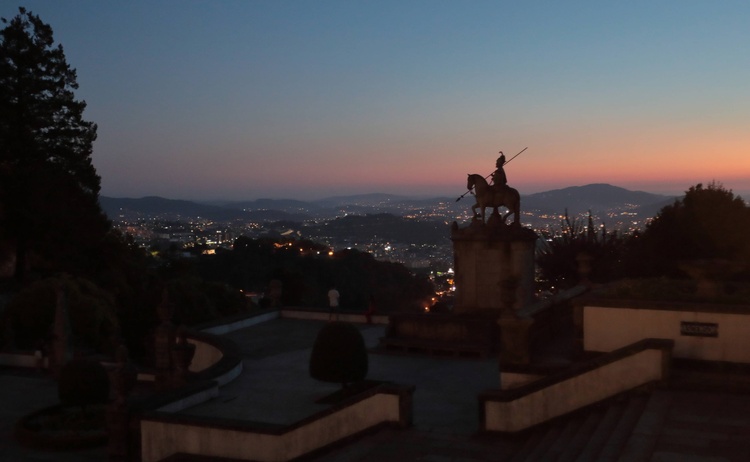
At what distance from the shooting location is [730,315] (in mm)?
9422

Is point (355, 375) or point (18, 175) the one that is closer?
point (355, 375)

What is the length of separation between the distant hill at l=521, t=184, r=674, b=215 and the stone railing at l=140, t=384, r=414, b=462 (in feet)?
290

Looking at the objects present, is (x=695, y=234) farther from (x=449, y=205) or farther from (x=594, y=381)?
(x=449, y=205)

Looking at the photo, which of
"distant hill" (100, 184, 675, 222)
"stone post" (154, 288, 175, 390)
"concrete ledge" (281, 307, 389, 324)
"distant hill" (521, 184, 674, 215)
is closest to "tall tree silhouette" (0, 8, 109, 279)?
"distant hill" (100, 184, 675, 222)

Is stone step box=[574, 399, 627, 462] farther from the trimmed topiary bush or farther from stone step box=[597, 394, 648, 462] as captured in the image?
the trimmed topiary bush

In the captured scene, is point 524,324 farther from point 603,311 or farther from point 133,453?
point 133,453

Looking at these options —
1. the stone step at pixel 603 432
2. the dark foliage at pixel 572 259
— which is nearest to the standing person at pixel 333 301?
the stone step at pixel 603 432

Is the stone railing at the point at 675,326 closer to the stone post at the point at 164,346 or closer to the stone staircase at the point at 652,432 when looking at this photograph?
the stone staircase at the point at 652,432

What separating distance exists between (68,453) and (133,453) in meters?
2.12

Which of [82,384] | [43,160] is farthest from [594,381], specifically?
[43,160]

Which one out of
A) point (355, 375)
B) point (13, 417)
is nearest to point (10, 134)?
point (13, 417)

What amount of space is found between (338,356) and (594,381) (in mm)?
3866

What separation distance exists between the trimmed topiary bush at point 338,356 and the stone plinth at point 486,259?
7.12m

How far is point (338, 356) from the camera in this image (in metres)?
11.1
